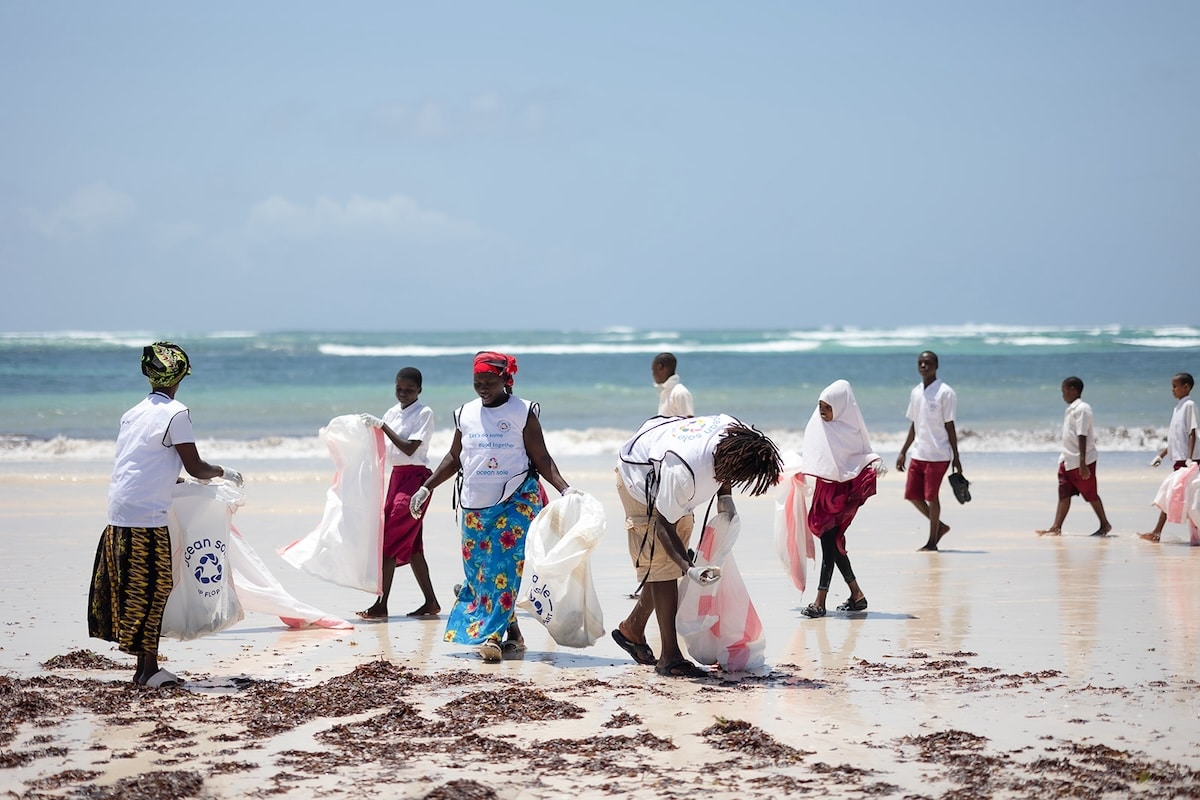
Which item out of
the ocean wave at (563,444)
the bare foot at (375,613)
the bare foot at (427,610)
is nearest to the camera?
the bare foot at (375,613)

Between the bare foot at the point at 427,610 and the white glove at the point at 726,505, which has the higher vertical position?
the white glove at the point at 726,505

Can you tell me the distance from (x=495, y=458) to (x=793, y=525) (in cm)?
233

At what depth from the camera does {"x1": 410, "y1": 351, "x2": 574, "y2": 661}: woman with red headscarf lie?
6.76 m

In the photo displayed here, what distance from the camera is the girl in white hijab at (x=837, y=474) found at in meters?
8.09

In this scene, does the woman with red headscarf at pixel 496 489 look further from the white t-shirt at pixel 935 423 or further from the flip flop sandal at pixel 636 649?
the white t-shirt at pixel 935 423

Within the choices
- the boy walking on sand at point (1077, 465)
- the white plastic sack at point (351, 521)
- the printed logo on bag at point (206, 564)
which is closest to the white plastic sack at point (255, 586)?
the white plastic sack at point (351, 521)

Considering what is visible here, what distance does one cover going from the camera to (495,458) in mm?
6754

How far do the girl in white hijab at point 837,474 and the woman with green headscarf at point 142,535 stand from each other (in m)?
3.92

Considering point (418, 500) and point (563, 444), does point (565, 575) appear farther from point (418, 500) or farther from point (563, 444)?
point (563, 444)

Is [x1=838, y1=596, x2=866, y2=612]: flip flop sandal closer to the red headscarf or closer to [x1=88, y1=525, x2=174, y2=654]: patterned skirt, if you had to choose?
the red headscarf

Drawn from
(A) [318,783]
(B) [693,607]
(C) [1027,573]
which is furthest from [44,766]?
(C) [1027,573]

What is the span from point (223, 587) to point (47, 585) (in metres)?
3.17

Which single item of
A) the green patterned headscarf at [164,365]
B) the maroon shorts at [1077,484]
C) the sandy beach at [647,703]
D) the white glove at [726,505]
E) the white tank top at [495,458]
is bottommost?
the sandy beach at [647,703]

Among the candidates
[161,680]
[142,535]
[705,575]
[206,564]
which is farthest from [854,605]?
[142,535]
